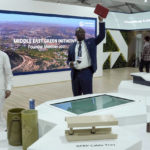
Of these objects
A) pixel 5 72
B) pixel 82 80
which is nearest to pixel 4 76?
pixel 5 72

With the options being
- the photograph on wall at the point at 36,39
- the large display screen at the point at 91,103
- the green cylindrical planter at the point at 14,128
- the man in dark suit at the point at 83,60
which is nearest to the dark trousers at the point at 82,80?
the man in dark suit at the point at 83,60

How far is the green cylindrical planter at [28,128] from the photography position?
1445mm

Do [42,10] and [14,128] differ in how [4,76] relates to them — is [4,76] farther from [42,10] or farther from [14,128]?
[42,10]

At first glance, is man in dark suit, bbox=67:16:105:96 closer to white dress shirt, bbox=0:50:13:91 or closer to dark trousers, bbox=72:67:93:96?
dark trousers, bbox=72:67:93:96

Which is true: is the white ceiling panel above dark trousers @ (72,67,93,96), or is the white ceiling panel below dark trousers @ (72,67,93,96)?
above

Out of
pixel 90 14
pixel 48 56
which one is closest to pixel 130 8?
pixel 90 14

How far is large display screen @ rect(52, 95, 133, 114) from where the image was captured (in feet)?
6.11

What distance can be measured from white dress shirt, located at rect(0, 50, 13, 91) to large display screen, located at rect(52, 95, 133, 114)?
1.04 m

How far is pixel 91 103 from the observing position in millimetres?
2061

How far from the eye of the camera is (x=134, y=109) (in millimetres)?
1920

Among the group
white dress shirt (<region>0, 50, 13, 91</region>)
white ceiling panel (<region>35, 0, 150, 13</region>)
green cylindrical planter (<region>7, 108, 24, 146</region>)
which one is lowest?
green cylindrical planter (<region>7, 108, 24, 146</region>)

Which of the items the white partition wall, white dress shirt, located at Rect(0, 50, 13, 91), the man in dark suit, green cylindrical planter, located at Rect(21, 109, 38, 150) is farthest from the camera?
the white partition wall

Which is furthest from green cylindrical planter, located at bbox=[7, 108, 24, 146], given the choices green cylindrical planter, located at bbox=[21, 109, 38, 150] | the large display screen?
the large display screen

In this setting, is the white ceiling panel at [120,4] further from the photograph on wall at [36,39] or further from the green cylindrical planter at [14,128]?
the green cylindrical planter at [14,128]
